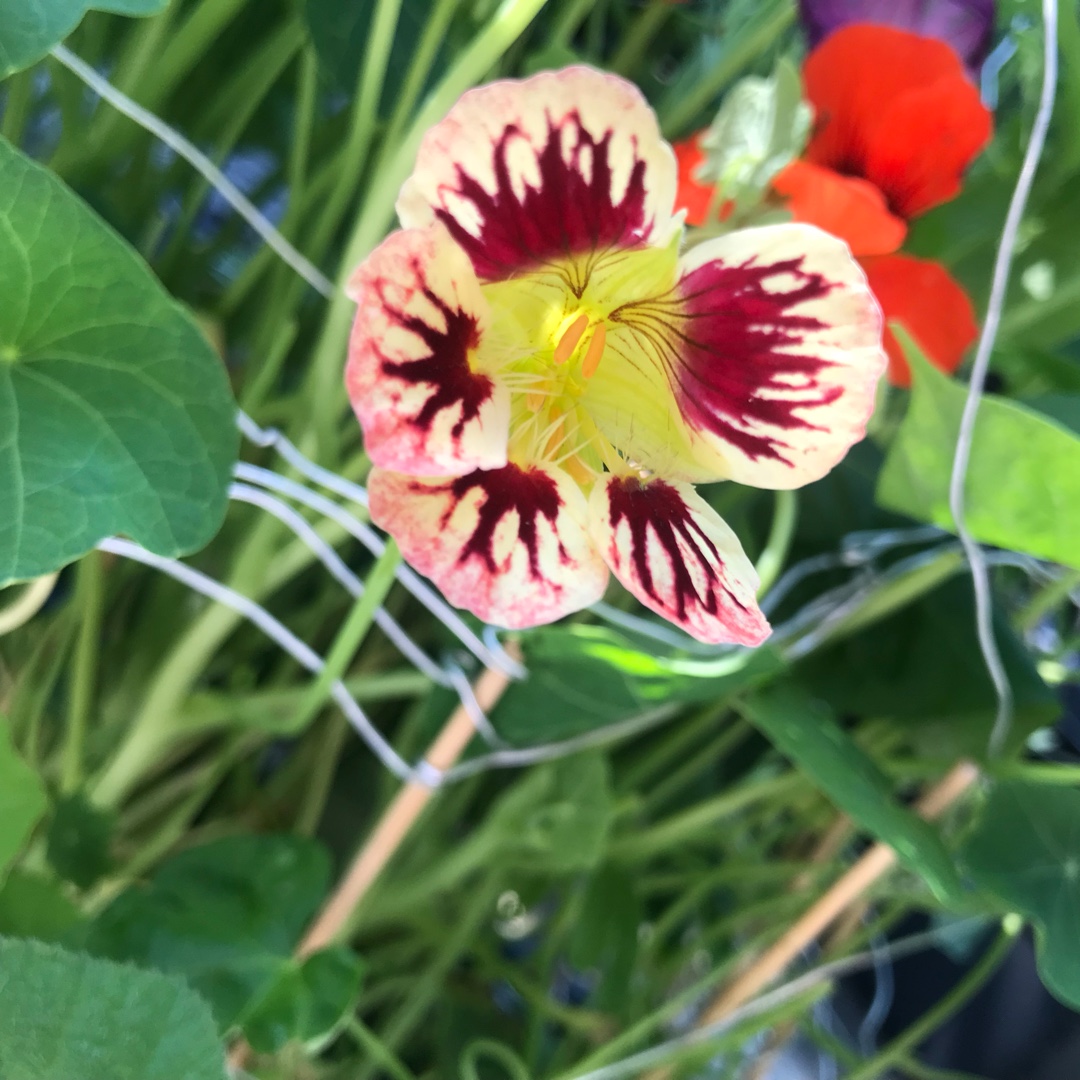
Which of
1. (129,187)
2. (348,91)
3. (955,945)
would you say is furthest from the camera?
(955,945)

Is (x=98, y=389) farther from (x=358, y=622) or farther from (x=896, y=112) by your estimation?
(x=896, y=112)

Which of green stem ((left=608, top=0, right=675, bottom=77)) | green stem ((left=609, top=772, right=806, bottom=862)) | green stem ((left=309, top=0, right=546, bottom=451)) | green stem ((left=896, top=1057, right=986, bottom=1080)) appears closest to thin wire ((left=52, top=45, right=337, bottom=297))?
green stem ((left=309, top=0, right=546, bottom=451))

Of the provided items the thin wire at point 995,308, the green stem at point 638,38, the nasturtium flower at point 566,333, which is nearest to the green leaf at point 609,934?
the thin wire at point 995,308

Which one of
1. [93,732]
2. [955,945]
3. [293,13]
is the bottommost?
[955,945]

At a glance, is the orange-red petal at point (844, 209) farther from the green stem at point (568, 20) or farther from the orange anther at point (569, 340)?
the green stem at point (568, 20)

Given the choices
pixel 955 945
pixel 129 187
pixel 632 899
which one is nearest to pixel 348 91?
pixel 129 187

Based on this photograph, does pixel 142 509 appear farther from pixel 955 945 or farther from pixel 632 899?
pixel 955 945

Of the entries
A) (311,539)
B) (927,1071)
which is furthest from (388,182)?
(927,1071)

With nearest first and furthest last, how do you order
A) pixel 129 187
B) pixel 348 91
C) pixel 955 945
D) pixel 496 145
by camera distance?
pixel 496 145
pixel 348 91
pixel 129 187
pixel 955 945
